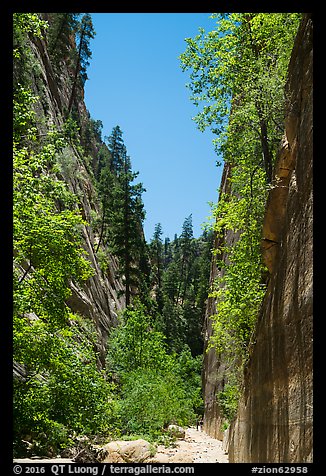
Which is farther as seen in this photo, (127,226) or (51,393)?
(127,226)

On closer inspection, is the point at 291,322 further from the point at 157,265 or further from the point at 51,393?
the point at 157,265

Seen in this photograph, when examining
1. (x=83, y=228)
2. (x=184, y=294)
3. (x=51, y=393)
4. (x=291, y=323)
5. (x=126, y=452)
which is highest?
(x=184, y=294)

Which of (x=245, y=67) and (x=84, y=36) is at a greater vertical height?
(x=84, y=36)

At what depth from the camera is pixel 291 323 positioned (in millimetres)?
7621

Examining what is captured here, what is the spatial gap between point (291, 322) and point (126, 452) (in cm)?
925

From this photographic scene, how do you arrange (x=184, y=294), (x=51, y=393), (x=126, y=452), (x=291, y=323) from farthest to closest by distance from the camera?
(x=184, y=294) → (x=126, y=452) → (x=51, y=393) → (x=291, y=323)

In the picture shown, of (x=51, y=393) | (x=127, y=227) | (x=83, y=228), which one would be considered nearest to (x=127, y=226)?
(x=127, y=227)

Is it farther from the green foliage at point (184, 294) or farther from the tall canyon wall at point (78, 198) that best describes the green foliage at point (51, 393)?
the green foliage at point (184, 294)

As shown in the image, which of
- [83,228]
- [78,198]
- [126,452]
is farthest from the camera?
[83,228]

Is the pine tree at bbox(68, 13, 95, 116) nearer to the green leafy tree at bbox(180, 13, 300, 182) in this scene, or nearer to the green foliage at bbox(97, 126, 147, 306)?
the green foliage at bbox(97, 126, 147, 306)

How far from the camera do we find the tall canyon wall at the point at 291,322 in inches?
272

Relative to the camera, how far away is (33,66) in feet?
95.3
